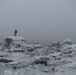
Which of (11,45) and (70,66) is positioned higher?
(11,45)

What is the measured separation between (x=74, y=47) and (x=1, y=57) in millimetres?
14176

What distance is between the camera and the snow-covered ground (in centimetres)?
2975

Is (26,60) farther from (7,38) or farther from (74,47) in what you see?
(7,38)

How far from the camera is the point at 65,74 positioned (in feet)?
93.2

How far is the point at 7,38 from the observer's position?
46.3 m

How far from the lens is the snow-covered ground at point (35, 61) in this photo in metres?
29.8

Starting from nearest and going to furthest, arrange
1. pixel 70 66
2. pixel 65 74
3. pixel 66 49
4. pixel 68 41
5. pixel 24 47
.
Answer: pixel 65 74
pixel 70 66
pixel 66 49
pixel 24 47
pixel 68 41

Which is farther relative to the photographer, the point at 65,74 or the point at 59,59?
the point at 59,59

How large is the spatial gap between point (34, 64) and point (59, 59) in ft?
14.9

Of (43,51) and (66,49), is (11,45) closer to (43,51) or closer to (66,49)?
(43,51)

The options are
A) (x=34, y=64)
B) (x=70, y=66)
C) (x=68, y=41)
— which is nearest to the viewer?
(x=70, y=66)

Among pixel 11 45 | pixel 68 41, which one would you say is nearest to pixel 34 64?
pixel 11 45

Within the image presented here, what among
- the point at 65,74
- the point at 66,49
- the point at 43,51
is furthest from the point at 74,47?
the point at 65,74

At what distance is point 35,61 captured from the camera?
108 feet
